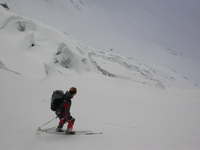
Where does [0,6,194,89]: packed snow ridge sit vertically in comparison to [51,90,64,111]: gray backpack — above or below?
above

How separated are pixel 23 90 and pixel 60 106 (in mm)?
8542

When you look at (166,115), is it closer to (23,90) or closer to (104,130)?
(104,130)

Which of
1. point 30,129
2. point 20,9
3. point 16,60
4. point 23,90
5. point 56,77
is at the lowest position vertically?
point 30,129

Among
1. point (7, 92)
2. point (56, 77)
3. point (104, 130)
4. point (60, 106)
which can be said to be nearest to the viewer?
point (60, 106)

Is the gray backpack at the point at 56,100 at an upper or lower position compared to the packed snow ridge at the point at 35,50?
lower

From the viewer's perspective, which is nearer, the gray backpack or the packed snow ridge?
the gray backpack

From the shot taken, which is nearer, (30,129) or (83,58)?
(30,129)

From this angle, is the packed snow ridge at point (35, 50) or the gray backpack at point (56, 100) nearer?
the gray backpack at point (56, 100)

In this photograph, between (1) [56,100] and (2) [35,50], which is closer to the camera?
(1) [56,100]

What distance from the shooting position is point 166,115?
13.0m

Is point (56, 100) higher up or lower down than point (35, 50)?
lower down

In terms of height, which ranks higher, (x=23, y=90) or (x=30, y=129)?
(x=23, y=90)

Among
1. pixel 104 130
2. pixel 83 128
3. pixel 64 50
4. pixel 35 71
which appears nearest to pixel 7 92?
pixel 83 128

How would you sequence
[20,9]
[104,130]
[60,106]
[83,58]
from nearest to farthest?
[60,106]
[104,130]
[83,58]
[20,9]
